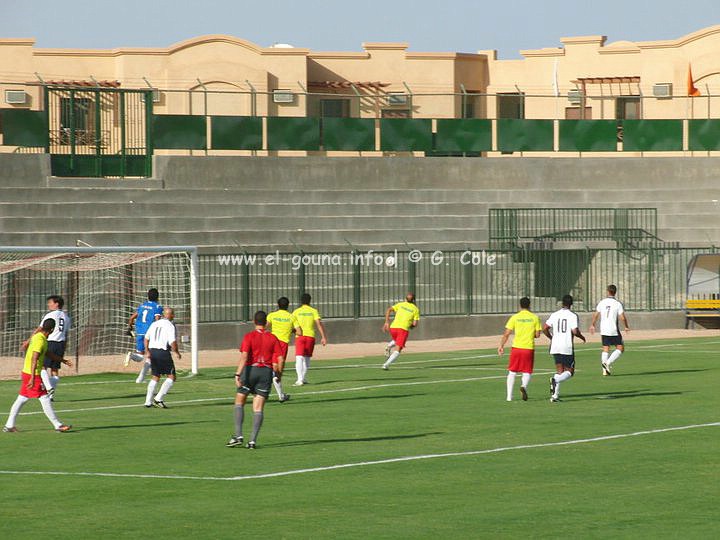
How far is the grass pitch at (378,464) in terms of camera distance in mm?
13562

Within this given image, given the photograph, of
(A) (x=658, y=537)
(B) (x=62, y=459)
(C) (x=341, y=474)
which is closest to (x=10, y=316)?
(B) (x=62, y=459)

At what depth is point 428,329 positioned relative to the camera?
41.0 metres

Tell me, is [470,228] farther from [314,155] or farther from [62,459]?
[62,459]

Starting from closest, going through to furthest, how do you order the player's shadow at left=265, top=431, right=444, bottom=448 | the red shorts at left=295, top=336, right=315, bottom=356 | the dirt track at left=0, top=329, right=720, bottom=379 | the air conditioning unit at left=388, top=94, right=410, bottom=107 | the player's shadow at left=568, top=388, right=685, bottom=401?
the player's shadow at left=265, top=431, right=444, bottom=448
the player's shadow at left=568, top=388, right=685, bottom=401
the red shorts at left=295, top=336, right=315, bottom=356
the dirt track at left=0, top=329, right=720, bottom=379
the air conditioning unit at left=388, top=94, right=410, bottom=107

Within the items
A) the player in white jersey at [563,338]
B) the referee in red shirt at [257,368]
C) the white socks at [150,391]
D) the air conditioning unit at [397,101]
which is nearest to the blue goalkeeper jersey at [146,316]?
the white socks at [150,391]

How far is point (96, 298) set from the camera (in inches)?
1390

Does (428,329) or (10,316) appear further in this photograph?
(428,329)

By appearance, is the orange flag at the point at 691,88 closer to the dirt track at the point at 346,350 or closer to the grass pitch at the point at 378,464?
the dirt track at the point at 346,350

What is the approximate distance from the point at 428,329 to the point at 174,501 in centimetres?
2656

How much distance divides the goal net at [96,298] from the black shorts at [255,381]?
1379cm

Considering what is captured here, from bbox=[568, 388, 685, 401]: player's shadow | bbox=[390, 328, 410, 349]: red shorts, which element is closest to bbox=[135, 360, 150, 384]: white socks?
bbox=[390, 328, 410, 349]: red shorts

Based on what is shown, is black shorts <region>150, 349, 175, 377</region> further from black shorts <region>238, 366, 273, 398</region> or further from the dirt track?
the dirt track

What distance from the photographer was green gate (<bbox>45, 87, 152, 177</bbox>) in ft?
149

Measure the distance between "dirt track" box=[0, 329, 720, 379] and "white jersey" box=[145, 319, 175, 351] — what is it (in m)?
7.70
